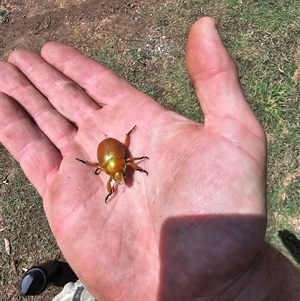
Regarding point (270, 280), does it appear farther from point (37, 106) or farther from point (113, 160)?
point (37, 106)

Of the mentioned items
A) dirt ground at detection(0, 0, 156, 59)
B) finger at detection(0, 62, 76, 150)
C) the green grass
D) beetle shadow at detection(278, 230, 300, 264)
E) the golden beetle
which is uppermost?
finger at detection(0, 62, 76, 150)

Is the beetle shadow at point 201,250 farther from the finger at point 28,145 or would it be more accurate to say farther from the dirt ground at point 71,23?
the dirt ground at point 71,23

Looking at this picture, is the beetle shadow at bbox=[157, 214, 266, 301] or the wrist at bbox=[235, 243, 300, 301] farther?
the wrist at bbox=[235, 243, 300, 301]

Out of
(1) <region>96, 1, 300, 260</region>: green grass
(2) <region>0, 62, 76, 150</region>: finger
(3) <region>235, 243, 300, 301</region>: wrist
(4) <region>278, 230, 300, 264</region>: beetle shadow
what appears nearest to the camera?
(3) <region>235, 243, 300, 301</region>: wrist

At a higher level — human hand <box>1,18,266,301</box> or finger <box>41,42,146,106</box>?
finger <box>41,42,146,106</box>

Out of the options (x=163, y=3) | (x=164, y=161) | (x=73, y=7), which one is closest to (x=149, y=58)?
(x=163, y=3)

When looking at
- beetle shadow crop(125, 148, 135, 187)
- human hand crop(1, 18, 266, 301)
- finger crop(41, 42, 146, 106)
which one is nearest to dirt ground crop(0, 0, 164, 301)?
finger crop(41, 42, 146, 106)

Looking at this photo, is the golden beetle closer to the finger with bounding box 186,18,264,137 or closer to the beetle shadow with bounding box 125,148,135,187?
the beetle shadow with bounding box 125,148,135,187
